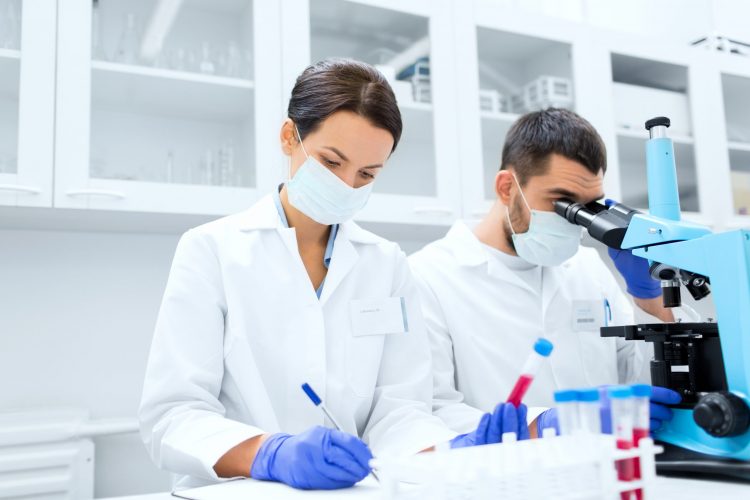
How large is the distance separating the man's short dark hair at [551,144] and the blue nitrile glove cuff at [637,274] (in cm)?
24

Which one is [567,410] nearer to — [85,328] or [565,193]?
[565,193]

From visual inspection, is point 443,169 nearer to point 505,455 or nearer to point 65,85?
point 65,85

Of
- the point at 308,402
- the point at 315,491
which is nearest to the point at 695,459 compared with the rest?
the point at 315,491

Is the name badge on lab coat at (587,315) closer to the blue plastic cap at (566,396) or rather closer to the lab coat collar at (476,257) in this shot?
the lab coat collar at (476,257)

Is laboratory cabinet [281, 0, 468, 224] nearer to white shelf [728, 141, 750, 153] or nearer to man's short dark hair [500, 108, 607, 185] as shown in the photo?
man's short dark hair [500, 108, 607, 185]

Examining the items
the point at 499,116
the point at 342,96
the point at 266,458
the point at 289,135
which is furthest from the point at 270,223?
the point at 499,116

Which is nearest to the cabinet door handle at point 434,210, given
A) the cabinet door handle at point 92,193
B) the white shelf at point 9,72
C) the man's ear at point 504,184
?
the man's ear at point 504,184

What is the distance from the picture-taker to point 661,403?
3.29 ft

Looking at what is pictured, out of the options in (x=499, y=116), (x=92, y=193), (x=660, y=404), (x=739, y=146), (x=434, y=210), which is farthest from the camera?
(x=739, y=146)

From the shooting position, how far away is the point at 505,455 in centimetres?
66

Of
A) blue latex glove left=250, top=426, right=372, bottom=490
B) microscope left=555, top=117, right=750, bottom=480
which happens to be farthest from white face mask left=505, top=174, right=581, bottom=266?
Result: blue latex glove left=250, top=426, right=372, bottom=490

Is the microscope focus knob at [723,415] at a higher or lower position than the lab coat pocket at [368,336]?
lower

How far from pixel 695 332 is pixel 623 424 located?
42cm

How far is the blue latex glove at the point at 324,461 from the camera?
884mm
